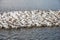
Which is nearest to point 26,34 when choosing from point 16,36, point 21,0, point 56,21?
point 16,36

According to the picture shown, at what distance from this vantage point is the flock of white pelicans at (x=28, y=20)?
1.41 metres

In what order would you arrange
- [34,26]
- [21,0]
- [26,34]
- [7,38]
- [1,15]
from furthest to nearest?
[21,0] < [1,15] < [34,26] < [26,34] < [7,38]

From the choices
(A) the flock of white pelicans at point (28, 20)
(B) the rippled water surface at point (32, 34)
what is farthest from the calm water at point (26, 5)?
(B) the rippled water surface at point (32, 34)

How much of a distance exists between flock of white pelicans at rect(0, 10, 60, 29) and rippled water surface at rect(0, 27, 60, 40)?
0.06 m

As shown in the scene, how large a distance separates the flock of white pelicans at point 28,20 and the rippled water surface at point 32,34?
2.2 inches

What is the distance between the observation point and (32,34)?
4.25 ft

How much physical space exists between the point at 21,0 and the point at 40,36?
1436 millimetres

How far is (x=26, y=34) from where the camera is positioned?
1.30 m

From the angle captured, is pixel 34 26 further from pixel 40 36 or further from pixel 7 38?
pixel 7 38

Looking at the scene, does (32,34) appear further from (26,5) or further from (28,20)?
(26,5)

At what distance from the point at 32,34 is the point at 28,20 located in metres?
0.21

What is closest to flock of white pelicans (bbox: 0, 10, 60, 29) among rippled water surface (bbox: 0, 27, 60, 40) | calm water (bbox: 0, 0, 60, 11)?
rippled water surface (bbox: 0, 27, 60, 40)

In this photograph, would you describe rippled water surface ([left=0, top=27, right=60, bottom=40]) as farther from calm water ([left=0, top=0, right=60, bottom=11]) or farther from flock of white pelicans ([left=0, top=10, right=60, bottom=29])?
calm water ([left=0, top=0, right=60, bottom=11])

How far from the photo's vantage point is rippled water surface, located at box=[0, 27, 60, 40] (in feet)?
3.97
